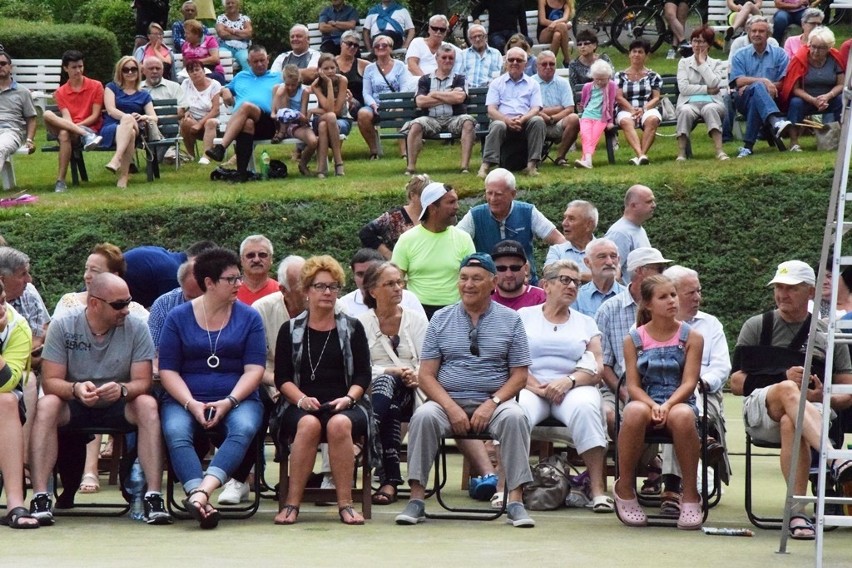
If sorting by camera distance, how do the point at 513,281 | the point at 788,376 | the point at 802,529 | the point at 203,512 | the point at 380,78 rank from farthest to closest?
the point at 380,78
the point at 513,281
the point at 788,376
the point at 203,512
the point at 802,529

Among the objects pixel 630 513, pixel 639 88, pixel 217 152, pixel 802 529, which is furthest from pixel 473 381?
pixel 217 152

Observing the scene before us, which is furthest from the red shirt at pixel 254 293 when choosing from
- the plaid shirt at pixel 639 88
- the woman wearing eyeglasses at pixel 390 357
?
the plaid shirt at pixel 639 88

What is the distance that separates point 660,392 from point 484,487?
126 centimetres

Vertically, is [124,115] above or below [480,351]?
above

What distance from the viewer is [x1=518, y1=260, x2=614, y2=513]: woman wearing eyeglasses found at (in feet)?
29.8

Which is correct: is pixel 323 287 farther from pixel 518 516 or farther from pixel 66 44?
pixel 66 44

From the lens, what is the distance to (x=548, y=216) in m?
15.8

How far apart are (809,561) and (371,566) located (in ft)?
6.77

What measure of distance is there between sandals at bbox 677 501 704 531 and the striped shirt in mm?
1242

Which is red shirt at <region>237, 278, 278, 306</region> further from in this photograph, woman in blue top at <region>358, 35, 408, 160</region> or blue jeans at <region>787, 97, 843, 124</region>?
blue jeans at <region>787, 97, 843, 124</region>

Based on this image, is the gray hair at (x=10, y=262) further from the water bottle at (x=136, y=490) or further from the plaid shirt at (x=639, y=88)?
the plaid shirt at (x=639, y=88)

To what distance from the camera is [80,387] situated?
8.80m

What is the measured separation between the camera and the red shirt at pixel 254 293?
1037cm

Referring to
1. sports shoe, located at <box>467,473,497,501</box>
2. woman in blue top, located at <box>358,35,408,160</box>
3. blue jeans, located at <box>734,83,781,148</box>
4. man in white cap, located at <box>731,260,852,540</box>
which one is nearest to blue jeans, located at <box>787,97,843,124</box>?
blue jeans, located at <box>734,83,781,148</box>
